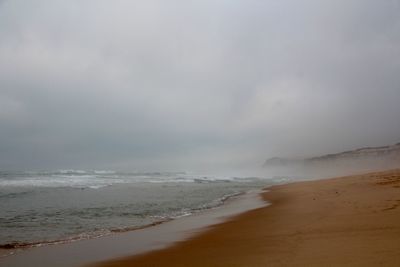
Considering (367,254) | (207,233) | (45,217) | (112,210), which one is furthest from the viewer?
(112,210)

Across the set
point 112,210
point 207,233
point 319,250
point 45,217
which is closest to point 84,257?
point 207,233

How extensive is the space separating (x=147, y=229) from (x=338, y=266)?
25.2 ft

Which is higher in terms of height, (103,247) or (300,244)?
(300,244)

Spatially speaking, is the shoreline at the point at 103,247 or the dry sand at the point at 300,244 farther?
the shoreline at the point at 103,247

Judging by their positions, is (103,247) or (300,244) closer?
(300,244)

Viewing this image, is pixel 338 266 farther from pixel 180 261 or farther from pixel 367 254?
pixel 180 261

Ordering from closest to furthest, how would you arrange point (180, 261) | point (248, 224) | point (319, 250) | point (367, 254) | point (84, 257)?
point (367, 254), point (319, 250), point (180, 261), point (84, 257), point (248, 224)

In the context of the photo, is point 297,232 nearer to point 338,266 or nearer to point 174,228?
point 338,266

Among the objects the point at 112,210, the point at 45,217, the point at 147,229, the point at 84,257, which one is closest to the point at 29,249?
the point at 84,257

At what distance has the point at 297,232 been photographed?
8.84m

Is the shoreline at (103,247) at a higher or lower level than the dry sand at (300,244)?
lower

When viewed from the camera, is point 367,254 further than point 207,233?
No

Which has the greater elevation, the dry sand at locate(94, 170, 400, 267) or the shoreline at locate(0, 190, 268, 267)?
the dry sand at locate(94, 170, 400, 267)

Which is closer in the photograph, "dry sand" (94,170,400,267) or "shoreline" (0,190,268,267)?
"dry sand" (94,170,400,267)
